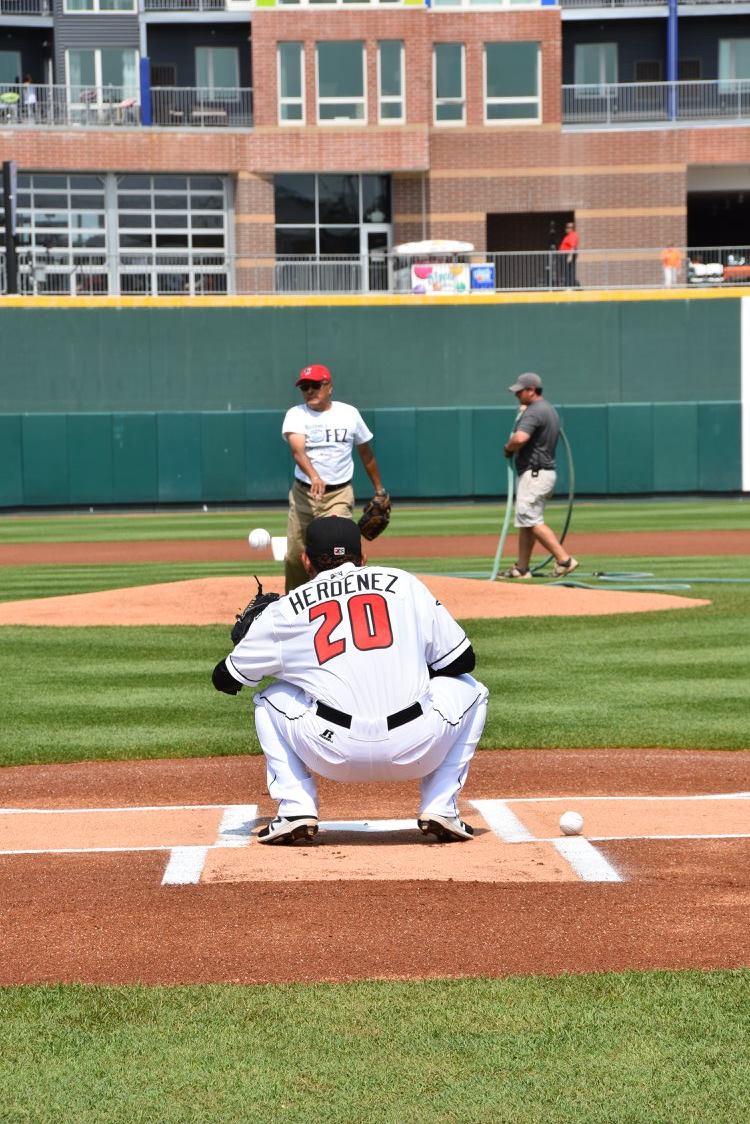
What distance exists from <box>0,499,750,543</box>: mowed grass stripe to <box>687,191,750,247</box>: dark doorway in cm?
1732

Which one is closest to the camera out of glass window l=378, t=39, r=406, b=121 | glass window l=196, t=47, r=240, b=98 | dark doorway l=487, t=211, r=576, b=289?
glass window l=378, t=39, r=406, b=121

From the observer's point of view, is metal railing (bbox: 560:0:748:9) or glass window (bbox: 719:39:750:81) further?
glass window (bbox: 719:39:750:81)

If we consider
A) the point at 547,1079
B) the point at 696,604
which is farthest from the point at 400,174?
the point at 547,1079

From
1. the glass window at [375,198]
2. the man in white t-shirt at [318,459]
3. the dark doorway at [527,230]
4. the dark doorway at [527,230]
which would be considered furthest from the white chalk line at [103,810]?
the dark doorway at [527,230]

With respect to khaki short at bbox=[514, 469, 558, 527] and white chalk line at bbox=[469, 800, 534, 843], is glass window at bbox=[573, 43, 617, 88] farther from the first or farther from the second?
white chalk line at bbox=[469, 800, 534, 843]

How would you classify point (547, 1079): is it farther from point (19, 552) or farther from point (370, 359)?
point (370, 359)

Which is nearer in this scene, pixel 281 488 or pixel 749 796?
pixel 749 796

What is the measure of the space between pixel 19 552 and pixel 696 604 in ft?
40.7

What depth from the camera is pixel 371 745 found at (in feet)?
20.7

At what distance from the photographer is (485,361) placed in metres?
35.7

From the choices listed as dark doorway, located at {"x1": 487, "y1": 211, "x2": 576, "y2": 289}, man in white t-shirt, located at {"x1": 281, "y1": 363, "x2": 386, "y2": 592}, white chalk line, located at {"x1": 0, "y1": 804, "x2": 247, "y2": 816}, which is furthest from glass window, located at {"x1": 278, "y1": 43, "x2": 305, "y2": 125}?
white chalk line, located at {"x1": 0, "y1": 804, "x2": 247, "y2": 816}

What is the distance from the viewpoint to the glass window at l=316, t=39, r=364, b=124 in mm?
45469

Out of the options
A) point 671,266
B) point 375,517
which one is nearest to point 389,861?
point 375,517

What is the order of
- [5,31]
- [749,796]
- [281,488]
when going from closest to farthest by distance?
[749,796], [281,488], [5,31]
